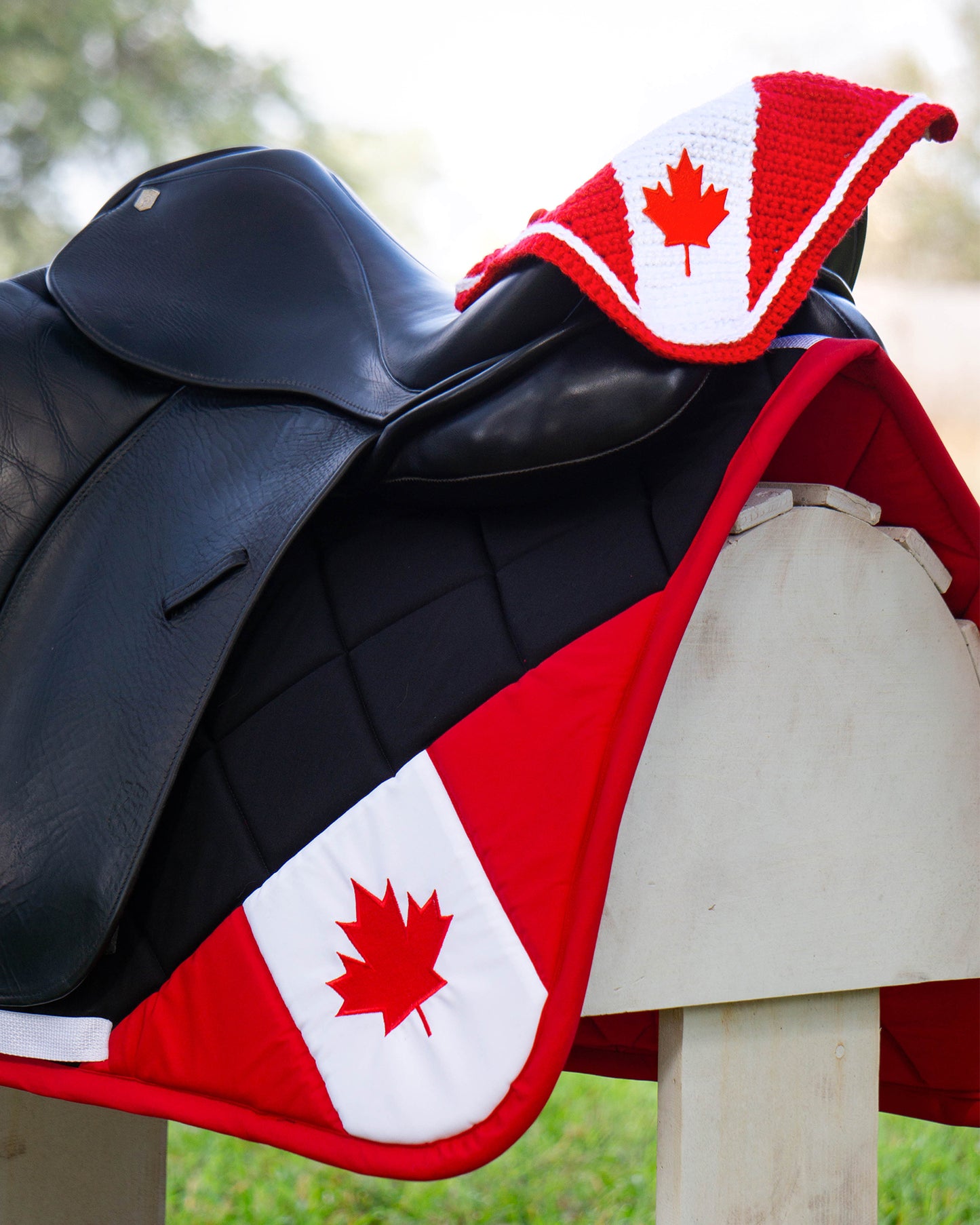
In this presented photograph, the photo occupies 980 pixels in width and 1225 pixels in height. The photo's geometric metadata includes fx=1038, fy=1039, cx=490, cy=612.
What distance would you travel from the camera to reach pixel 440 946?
1.65 feet

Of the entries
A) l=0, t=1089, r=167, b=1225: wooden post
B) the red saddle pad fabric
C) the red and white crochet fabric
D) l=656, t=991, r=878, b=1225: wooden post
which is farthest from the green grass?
the red and white crochet fabric

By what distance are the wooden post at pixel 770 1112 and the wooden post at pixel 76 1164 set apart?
1.78 feet

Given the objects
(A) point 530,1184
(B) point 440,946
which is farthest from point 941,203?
(B) point 440,946

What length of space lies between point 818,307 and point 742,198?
9 centimetres

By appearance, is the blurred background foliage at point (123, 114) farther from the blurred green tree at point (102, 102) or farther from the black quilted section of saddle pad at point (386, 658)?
the black quilted section of saddle pad at point (386, 658)

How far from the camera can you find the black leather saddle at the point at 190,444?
545 millimetres

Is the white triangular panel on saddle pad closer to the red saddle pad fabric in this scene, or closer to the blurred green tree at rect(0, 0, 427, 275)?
the red saddle pad fabric

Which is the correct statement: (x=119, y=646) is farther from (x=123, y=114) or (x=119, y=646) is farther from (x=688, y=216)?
(x=123, y=114)

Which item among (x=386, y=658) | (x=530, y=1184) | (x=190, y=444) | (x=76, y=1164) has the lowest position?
(x=530, y=1184)

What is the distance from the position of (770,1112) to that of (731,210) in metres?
0.51

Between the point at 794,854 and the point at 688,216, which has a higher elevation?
the point at 688,216

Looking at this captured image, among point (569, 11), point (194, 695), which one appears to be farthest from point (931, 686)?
point (569, 11)

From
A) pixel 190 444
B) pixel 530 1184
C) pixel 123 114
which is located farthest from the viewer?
pixel 123 114

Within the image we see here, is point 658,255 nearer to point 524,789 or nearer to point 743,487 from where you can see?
point 743,487
